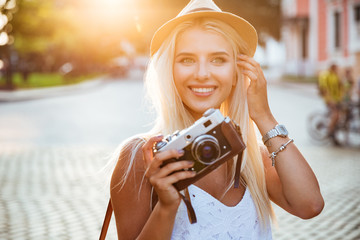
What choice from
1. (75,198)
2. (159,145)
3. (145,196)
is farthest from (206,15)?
(75,198)

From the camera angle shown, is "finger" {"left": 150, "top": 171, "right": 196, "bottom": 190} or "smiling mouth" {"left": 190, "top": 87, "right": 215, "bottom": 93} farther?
"smiling mouth" {"left": 190, "top": 87, "right": 215, "bottom": 93}

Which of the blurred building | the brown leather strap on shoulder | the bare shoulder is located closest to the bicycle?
the bare shoulder

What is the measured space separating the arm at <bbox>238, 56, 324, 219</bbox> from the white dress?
0.71 ft

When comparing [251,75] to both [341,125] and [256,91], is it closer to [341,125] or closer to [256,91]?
[256,91]

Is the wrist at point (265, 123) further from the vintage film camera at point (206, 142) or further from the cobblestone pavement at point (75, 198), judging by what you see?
the cobblestone pavement at point (75, 198)

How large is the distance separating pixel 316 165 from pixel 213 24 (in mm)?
6689

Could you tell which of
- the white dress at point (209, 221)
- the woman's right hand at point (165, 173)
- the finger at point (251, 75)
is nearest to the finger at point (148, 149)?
the woman's right hand at point (165, 173)

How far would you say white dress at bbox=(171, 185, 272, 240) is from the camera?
186 cm

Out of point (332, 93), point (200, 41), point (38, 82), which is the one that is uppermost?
point (200, 41)

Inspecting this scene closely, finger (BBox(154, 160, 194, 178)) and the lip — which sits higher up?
the lip

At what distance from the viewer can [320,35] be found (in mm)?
32562

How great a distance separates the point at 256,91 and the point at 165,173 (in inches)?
22.8

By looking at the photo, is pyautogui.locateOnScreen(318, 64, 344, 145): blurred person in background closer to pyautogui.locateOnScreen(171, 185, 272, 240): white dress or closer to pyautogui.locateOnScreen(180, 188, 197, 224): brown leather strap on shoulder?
pyautogui.locateOnScreen(171, 185, 272, 240): white dress

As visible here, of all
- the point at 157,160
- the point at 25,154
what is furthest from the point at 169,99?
the point at 25,154
